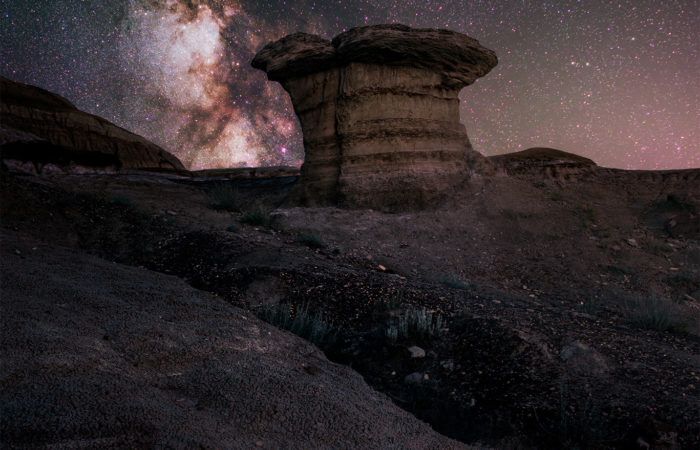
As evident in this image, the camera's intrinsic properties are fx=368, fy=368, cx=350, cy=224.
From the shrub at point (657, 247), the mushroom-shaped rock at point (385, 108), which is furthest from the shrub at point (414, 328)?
the shrub at point (657, 247)

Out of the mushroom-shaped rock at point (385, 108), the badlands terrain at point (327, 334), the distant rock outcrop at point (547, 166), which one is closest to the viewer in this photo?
the badlands terrain at point (327, 334)

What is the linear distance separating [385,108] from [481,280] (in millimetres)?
→ 5607

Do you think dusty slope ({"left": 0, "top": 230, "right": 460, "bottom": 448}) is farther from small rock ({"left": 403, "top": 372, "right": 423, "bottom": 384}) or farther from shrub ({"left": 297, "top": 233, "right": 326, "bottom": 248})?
shrub ({"left": 297, "top": 233, "right": 326, "bottom": 248})

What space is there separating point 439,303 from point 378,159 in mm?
6742

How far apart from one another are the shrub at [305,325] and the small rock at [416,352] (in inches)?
27.8

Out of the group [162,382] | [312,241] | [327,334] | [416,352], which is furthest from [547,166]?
[162,382]

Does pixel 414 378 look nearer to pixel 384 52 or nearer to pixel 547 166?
pixel 384 52

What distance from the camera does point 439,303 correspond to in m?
4.16

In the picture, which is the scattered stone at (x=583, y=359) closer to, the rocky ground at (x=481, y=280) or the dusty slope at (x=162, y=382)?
the rocky ground at (x=481, y=280)

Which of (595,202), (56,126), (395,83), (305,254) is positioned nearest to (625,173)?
(595,202)

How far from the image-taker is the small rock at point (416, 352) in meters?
3.20

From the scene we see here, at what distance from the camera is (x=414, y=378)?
299 centimetres

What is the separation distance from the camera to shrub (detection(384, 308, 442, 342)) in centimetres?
335

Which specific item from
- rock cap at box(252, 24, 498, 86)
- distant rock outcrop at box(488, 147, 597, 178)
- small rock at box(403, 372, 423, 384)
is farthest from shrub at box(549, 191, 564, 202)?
small rock at box(403, 372, 423, 384)
